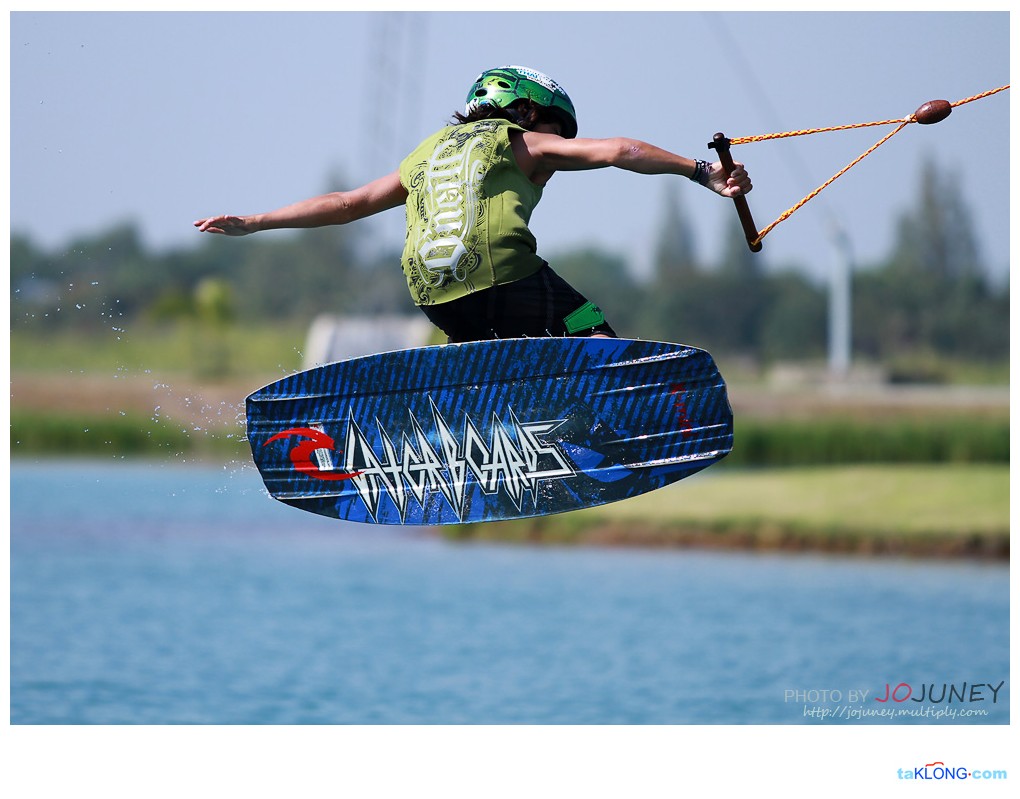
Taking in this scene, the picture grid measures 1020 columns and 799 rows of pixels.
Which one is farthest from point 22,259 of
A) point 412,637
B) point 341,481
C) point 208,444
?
point 341,481

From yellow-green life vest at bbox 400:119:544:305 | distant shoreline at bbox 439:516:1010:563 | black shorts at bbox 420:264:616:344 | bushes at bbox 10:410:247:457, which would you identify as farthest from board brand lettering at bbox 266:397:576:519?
bushes at bbox 10:410:247:457

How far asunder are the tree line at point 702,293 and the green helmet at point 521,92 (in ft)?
250

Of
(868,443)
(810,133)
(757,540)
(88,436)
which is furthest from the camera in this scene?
(88,436)

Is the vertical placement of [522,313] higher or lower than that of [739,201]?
lower

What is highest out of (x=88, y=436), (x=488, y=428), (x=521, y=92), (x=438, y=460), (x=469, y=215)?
(x=521, y=92)

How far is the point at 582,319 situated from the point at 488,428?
2.76 feet

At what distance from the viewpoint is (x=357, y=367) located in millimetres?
8430

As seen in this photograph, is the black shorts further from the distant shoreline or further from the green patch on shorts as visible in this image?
the distant shoreline

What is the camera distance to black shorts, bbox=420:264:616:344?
7527 millimetres

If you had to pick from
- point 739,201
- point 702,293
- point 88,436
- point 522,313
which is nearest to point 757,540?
point 88,436

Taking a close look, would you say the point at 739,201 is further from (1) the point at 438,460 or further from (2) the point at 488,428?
(1) the point at 438,460

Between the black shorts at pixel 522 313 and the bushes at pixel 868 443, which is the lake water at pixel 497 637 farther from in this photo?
the black shorts at pixel 522 313

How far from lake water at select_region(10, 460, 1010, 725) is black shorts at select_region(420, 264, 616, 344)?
1861 centimetres

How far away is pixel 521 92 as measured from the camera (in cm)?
745
